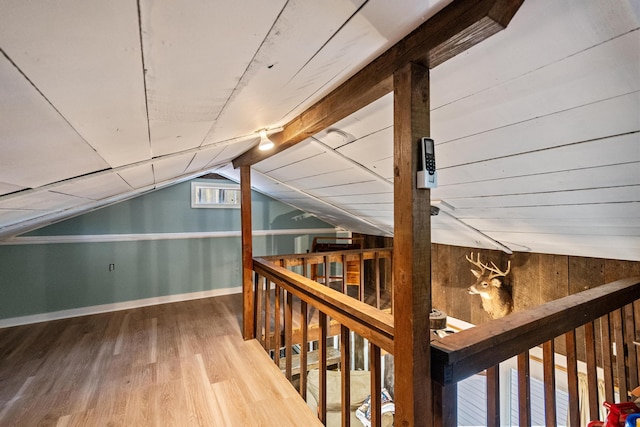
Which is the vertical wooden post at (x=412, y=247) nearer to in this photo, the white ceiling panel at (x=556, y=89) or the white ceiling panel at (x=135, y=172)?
the white ceiling panel at (x=556, y=89)

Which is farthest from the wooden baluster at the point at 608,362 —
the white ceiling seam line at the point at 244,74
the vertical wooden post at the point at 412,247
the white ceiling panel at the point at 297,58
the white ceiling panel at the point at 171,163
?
the white ceiling panel at the point at 171,163

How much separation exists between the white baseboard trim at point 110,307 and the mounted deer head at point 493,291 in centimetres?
340

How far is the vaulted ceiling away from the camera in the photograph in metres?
0.47

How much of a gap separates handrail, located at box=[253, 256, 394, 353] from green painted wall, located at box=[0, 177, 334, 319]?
2682mm

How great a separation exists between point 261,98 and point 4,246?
3969mm

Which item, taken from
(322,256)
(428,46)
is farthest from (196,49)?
(322,256)

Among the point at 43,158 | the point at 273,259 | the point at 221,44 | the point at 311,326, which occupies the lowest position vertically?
the point at 311,326

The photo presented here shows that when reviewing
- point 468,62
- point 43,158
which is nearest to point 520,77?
point 468,62

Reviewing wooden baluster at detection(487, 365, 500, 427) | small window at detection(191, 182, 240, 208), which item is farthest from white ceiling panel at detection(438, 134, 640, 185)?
small window at detection(191, 182, 240, 208)

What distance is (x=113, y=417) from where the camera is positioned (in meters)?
1.72

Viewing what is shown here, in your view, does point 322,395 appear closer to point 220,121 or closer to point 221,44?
point 220,121

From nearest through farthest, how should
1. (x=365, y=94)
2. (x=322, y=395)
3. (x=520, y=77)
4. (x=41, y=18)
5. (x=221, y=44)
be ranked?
1. (x=41, y=18)
2. (x=221, y=44)
3. (x=520, y=77)
4. (x=365, y=94)
5. (x=322, y=395)

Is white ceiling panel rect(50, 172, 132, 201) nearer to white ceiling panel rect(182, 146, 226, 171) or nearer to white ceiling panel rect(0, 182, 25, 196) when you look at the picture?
white ceiling panel rect(0, 182, 25, 196)

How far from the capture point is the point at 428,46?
776 millimetres
